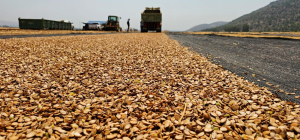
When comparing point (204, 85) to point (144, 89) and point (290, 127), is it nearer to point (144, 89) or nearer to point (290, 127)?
point (144, 89)

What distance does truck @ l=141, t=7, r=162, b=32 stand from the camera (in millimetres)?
29719

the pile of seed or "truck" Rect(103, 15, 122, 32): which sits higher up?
"truck" Rect(103, 15, 122, 32)

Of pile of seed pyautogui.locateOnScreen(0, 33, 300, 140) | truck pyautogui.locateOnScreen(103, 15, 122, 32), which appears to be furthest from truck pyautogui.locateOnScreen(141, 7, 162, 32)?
pile of seed pyautogui.locateOnScreen(0, 33, 300, 140)

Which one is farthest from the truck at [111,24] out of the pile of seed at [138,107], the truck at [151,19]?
the pile of seed at [138,107]

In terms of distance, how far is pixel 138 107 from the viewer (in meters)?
3.20

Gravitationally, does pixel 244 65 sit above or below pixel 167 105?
above

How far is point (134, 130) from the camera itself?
2549 millimetres

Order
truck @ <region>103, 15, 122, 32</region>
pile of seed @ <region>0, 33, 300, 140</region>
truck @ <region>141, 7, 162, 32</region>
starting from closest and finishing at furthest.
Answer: pile of seed @ <region>0, 33, 300, 140</region> < truck @ <region>141, 7, 162, 32</region> < truck @ <region>103, 15, 122, 32</region>

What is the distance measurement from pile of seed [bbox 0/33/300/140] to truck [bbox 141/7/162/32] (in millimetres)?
26123

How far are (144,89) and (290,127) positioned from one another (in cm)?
260

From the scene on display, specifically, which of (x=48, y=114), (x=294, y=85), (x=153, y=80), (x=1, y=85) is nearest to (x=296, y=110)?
(x=294, y=85)

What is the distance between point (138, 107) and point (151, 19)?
93.0 feet

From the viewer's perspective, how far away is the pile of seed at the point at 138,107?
8.10 feet

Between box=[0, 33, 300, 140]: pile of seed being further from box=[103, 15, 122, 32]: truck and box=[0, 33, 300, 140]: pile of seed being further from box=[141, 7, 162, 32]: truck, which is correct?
box=[103, 15, 122, 32]: truck
